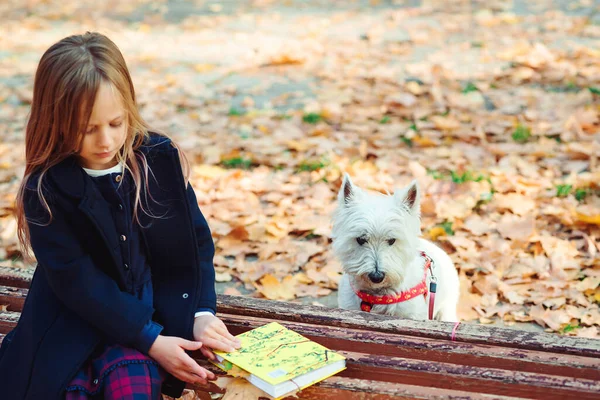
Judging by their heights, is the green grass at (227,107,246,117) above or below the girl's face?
below

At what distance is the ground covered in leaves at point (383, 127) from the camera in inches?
163

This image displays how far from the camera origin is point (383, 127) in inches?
250

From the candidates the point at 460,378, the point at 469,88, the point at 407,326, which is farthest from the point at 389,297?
the point at 469,88

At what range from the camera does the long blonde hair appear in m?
2.35

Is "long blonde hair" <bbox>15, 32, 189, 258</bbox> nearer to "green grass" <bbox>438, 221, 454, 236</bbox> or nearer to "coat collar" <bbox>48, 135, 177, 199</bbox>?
"coat collar" <bbox>48, 135, 177, 199</bbox>

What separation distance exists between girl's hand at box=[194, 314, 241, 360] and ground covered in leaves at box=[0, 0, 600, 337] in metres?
1.31

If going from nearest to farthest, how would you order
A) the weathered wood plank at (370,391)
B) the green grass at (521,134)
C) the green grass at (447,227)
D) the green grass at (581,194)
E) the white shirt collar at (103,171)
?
the weathered wood plank at (370,391)
the white shirt collar at (103,171)
the green grass at (447,227)
the green grass at (581,194)
the green grass at (521,134)

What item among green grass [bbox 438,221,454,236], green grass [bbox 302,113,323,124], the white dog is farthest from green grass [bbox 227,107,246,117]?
the white dog

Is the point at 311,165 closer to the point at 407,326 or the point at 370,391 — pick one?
the point at 407,326

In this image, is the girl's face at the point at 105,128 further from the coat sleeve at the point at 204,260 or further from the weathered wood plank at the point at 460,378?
the weathered wood plank at the point at 460,378

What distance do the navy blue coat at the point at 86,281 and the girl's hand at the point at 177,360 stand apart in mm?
82

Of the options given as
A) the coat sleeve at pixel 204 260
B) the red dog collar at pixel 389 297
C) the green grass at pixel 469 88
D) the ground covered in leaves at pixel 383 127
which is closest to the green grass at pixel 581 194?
the ground covered in leaves at pixel 383 127

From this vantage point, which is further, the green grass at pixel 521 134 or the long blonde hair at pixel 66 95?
the green grass at pixel 521 134

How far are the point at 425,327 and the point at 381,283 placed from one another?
424 mm
